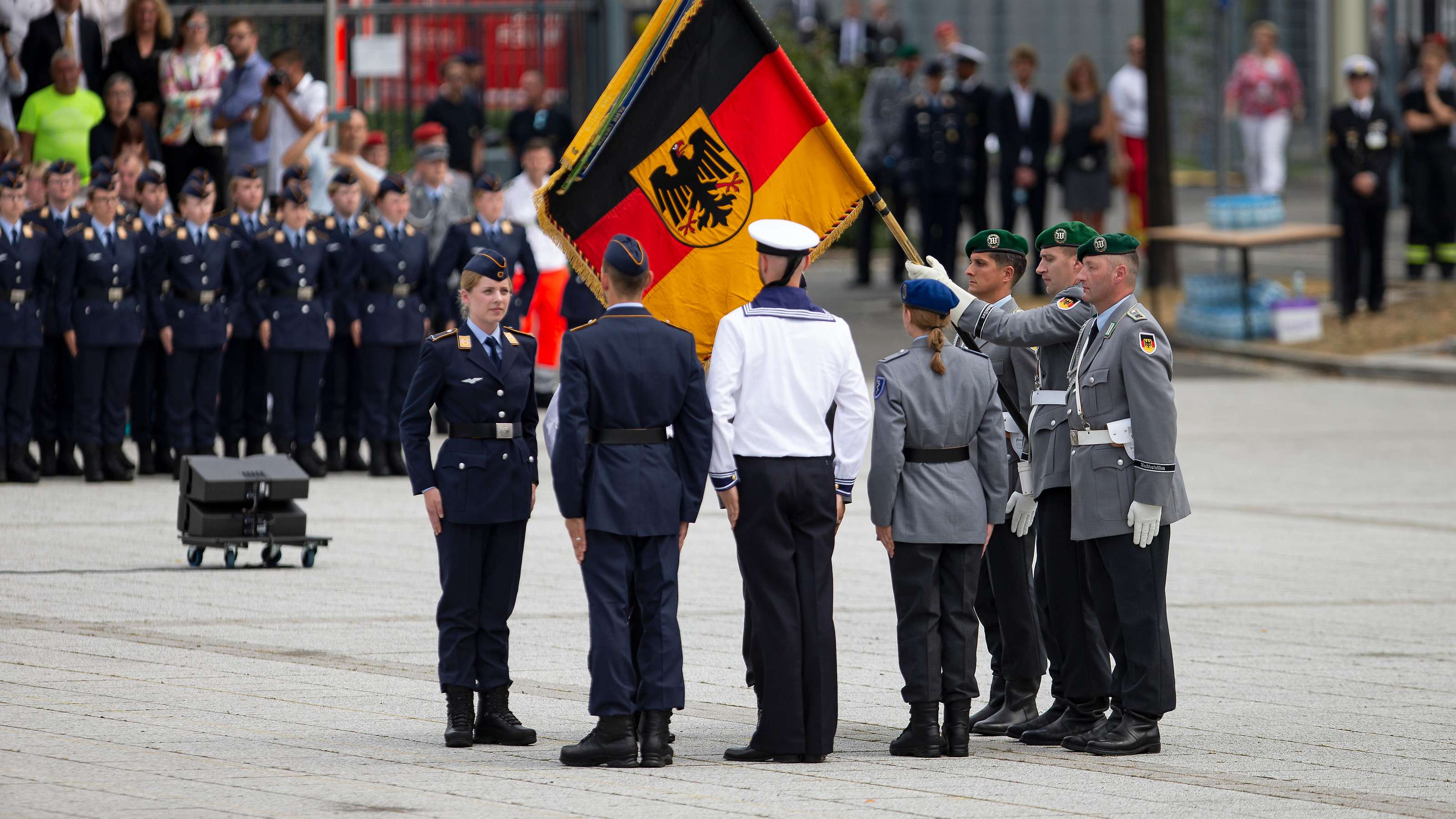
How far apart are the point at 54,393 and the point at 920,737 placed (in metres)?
8.86

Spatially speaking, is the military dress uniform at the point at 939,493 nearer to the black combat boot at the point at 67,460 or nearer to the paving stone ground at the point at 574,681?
the paving stone ground at the point at 574,681

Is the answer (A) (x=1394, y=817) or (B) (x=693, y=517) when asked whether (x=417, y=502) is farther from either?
(A) (x=1394, y=817)

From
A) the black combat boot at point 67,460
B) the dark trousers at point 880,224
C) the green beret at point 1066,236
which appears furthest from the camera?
the dark trousers at point 880,224

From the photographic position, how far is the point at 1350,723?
25.5 ft

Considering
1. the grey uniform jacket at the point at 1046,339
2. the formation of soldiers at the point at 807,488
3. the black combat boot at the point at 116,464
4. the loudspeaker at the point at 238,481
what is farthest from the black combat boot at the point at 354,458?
the grey uniform jacket at the point at 1046,339

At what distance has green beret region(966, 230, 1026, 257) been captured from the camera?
25.8ft

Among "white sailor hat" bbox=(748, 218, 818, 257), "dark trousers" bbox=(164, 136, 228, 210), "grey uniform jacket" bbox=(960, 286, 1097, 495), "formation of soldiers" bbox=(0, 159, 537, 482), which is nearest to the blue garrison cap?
"grey uniform jacket" bbox=(960, 286, 1097, 495)

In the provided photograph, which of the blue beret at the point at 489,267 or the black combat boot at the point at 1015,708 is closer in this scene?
the blue beret at the point at 489,267

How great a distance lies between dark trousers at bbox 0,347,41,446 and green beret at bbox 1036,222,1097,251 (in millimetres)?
8303

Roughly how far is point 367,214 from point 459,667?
798 centimetres

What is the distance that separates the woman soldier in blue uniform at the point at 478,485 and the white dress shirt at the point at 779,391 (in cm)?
76

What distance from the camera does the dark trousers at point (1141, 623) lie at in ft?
23.9

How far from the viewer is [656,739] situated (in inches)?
274

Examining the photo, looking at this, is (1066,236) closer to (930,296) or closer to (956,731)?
(930,296)
